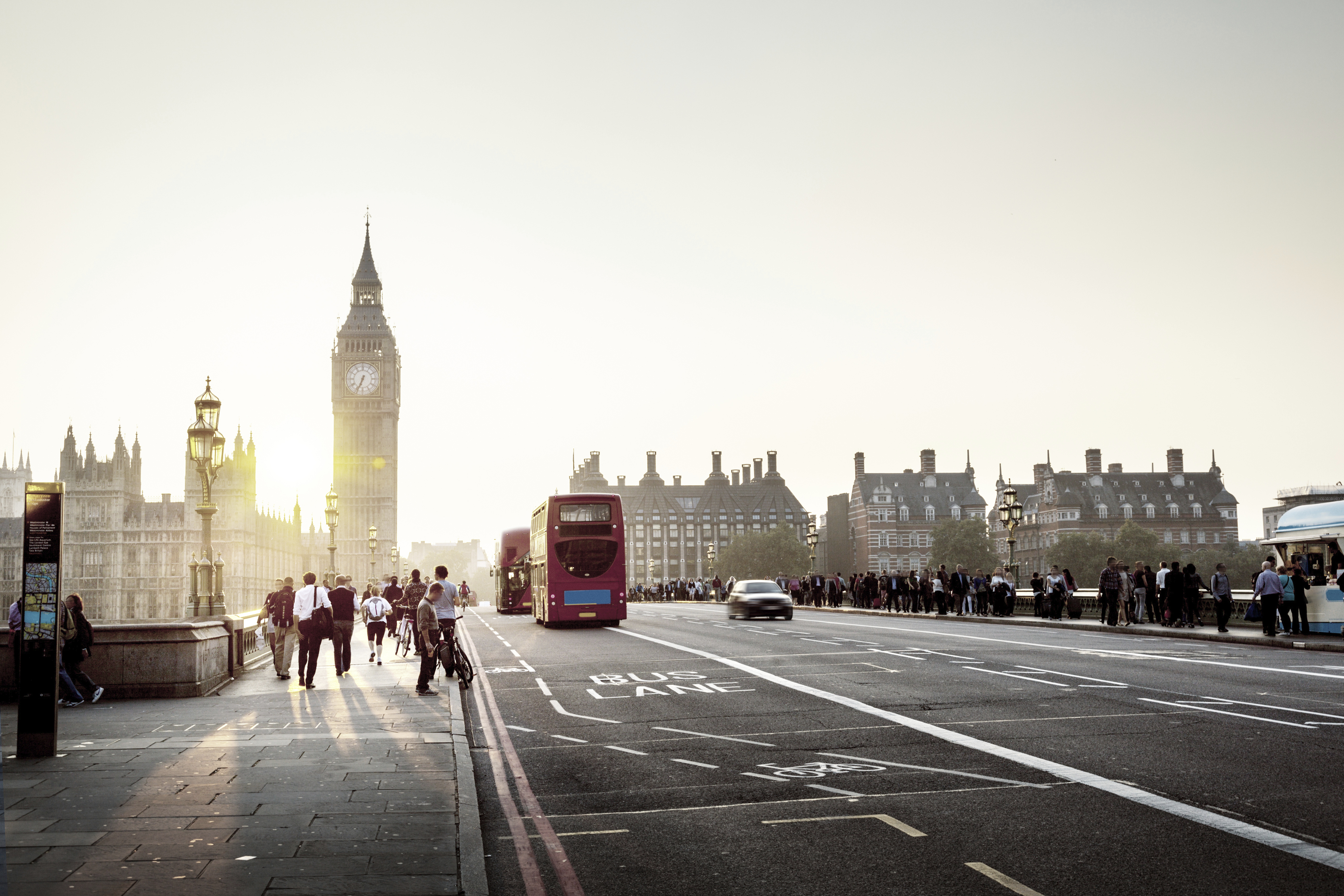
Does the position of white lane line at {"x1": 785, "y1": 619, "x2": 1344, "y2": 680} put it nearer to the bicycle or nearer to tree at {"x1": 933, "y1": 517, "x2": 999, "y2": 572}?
the bicycle

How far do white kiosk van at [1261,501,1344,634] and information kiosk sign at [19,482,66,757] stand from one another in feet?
81.1

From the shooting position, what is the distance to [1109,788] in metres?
8.51

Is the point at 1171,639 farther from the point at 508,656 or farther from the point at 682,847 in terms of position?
the point at 682,847

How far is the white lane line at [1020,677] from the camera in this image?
617 inches

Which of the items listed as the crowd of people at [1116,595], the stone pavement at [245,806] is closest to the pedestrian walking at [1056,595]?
the crowd of people at [1116,595]

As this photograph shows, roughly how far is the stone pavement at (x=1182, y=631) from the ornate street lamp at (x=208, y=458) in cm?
2064

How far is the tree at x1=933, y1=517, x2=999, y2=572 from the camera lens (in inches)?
4136

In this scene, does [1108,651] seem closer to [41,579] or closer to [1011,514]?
[1011,514]

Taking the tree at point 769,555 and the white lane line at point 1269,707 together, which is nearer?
the white lane line at point 1269,707

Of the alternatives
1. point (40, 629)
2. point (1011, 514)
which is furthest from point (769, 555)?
point (40, 629)

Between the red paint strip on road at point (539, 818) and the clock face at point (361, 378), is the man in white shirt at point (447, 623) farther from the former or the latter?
the clock face at point (361, 378)

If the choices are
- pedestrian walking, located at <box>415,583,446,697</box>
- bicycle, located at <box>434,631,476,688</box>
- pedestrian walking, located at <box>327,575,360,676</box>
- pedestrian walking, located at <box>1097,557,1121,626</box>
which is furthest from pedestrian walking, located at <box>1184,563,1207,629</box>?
pedestrian walking, located at <box>327,575,360,676</box>

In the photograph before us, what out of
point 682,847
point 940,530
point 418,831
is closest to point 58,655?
point 418,831

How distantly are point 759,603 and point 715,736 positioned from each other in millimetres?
28971
